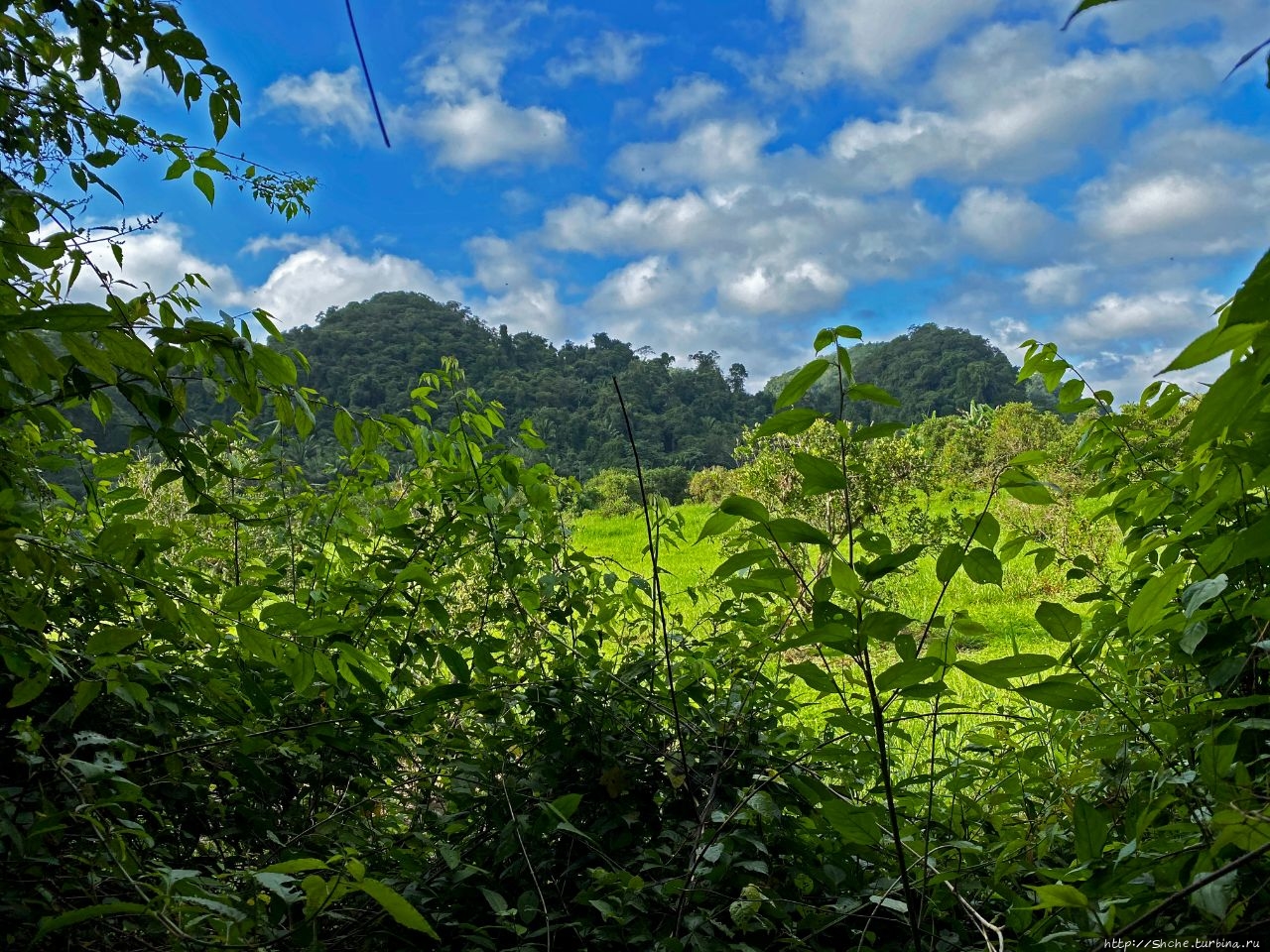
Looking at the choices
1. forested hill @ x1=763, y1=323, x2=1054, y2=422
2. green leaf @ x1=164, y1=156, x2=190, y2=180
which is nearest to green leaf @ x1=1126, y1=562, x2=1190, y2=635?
green leaf @ x1=164, y1=156, x2=190, y2=180

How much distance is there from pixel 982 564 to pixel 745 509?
14.0 inches

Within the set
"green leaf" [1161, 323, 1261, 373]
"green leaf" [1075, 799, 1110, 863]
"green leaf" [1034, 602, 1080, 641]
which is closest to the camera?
"green leaf" [1161, 323, 1261, 373]

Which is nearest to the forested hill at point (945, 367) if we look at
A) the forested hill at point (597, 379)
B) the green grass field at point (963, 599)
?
the forested hill at point (597, 379)

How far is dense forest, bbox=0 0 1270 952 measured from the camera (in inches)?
38.3

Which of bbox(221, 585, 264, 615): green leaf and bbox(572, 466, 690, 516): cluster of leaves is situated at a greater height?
bbox(572, 466, 690, 516): cluster of leaves

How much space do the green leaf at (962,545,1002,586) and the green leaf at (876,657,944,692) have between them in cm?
15

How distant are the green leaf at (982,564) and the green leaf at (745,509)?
30 centimetres

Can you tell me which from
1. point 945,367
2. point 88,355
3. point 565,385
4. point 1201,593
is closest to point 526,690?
point 88,355

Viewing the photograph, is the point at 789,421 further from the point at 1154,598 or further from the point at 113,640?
the point at 113,640

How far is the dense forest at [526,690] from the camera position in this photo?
3.19 feet

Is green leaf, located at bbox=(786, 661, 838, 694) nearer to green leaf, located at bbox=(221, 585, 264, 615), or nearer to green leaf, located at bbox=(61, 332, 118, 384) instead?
green leaf, located at bbox=(61, 332, 118, 384)

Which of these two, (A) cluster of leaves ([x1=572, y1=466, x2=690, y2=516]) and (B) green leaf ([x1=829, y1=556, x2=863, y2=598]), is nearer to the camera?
(B) green leaf ([x1=829, y1=556, x2=863, y2=598])

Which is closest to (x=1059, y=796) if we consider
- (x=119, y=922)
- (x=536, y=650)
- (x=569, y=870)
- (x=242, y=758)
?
(x=569, y=870)

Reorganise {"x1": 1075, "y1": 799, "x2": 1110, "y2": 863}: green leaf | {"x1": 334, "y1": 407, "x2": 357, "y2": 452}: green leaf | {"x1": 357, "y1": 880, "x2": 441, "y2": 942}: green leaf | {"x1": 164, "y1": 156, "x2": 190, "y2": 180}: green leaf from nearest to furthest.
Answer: {"x1": 357, "y1": 880, "x2": 441, "y2": 942}: green leaf, {"x1": 1075, "y1": 799, "x2": 1110, "y2": 863}: green leaf, {"x1": 334, "y1": 407, "x2": 357, "y2": 452}: green leaf, {"x1": 164, "y1": 156, "x2": 190, "y2": 180}: green leaf
